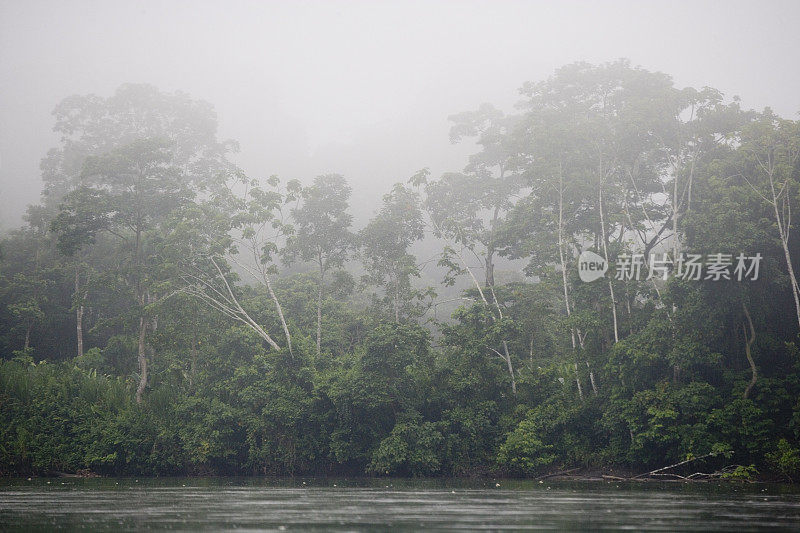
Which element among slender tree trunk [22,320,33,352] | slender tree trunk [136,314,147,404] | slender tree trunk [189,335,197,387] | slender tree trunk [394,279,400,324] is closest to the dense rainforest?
slender tree trunk [189,335,197,387]

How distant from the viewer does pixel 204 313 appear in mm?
35188

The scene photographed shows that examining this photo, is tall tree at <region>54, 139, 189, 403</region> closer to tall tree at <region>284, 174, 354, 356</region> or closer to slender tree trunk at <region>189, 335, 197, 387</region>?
slender tree trunk at <region>189, 335, 197, 387</region>

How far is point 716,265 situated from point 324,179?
21.3m

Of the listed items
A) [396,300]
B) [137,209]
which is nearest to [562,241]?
[396,300]

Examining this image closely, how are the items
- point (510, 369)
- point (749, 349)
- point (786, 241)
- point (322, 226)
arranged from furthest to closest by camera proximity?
1. point (322, 226)
2. point (510, 369)
3. point (749, 349)
4. point (786, 241)

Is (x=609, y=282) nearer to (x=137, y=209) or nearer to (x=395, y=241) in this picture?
(x=395, y=241)

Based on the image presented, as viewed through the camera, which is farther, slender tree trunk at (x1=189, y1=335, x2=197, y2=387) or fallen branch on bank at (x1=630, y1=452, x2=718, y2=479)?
slender tree trunk at (x1=189, y1=335, x2=197, y2=387)

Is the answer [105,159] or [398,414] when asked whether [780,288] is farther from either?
[105,159]

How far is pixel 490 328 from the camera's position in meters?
31.2

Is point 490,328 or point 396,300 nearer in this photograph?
point 490,328

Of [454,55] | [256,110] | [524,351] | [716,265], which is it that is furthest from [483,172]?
[454,55]

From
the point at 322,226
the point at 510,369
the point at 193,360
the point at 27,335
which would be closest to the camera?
the point at 510,369

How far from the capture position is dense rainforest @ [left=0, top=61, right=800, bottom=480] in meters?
26.0

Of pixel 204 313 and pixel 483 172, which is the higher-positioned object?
pixel 483 172
